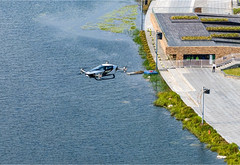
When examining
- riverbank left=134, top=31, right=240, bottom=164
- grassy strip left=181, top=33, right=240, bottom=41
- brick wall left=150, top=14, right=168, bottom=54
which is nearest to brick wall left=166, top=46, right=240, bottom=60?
brick wall left=150, top=14, right=168, bottom=54

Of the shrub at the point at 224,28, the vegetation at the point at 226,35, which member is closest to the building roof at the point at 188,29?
the vegetation at the point at 226,35

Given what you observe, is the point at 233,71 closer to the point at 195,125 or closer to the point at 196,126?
the point at 195,125

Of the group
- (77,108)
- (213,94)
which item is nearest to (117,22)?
(213,94)

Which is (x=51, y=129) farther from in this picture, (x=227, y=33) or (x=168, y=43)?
(x=227, y=33)

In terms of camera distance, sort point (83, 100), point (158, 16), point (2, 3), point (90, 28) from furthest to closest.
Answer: point (2, 3) < point (90, 28) < point (158, 16) < point (83, 100)

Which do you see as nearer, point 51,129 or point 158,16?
point 51,129

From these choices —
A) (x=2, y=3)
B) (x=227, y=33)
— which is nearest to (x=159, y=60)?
(x=227, y=33)

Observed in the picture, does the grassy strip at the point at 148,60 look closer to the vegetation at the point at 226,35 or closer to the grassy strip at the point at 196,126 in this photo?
the grassy strip at the point at 196,126
